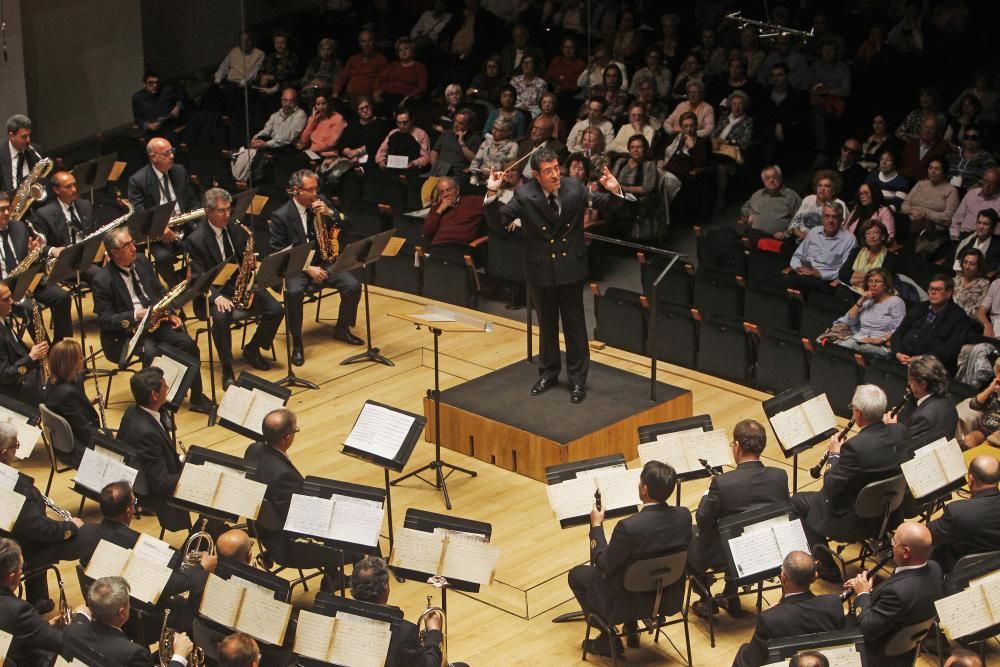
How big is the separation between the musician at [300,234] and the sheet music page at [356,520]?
11.9 ft

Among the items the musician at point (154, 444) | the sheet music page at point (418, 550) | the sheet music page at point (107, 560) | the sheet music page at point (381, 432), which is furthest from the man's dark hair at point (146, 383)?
the sheet music page at point (418, 550)

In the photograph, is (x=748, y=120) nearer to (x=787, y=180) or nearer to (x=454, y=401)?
(x=787, y=180)

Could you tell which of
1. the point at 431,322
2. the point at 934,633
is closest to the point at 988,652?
the point at 934,633

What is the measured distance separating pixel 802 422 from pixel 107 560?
3281 millimetres

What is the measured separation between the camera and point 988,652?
6.78 metres

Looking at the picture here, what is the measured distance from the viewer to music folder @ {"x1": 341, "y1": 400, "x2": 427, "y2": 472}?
716cm

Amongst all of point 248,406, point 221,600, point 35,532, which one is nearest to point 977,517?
point 221,600

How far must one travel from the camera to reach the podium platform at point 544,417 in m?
8.41

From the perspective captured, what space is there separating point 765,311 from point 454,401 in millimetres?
2225

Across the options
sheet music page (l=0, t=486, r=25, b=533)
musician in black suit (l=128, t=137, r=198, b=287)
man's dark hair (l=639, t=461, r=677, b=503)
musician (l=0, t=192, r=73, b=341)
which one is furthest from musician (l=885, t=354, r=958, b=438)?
musician (l=0, t=192, r=73, b=341)

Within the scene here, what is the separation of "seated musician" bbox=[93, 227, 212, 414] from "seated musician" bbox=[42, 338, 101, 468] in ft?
2.97

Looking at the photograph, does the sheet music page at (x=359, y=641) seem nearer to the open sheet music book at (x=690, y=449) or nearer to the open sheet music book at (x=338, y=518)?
the open sheet music book at (x=338, y=518)

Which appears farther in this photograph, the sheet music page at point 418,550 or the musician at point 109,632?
the sheet music page at point 418,550

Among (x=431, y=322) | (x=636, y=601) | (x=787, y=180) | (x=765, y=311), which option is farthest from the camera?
(x=787, y=180)
